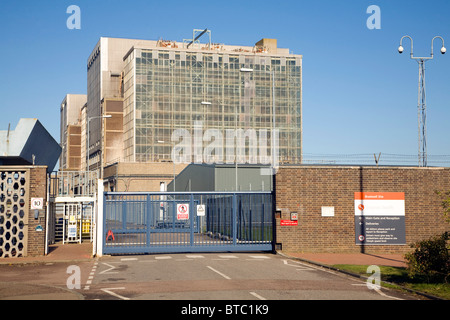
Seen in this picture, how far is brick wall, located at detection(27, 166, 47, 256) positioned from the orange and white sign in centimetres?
1456

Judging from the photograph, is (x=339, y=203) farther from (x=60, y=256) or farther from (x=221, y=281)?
(x=60, y=256)

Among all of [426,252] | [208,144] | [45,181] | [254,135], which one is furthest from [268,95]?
[426,252]

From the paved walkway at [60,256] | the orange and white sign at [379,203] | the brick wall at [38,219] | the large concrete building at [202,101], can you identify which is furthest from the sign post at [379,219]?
the large concrete building at [202,101]

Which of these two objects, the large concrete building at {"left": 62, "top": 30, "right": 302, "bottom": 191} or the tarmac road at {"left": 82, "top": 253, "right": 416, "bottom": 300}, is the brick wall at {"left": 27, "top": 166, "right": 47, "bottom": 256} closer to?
the tarmac road at {"left": 82, "top": 253, "right": 416, "bottom": 300}

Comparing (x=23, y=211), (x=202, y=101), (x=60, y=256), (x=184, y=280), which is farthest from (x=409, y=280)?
→ (x=202, y=101)

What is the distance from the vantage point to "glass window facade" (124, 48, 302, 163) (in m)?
105

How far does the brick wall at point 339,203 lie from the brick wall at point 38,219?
418 inches

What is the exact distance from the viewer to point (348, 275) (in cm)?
1792

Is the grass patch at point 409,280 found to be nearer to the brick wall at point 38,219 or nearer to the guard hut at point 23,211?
the brick wall at point 38,219

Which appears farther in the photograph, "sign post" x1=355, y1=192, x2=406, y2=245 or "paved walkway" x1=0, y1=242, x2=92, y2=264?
"sign post" x1=355, y1=192, x2=406, y2=245

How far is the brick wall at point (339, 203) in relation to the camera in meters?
25.5

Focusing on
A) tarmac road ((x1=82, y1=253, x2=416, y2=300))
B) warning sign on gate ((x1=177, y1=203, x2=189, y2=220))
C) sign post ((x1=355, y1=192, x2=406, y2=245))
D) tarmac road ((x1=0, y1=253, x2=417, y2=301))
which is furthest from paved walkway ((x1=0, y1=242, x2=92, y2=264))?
sign post ((x1=355, y1=192, x2=406, y2=245))

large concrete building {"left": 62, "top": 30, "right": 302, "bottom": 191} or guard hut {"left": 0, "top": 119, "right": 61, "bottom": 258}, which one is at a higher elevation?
large concrete building {"left": 62, "top": 30, "right": 302, "bottom": 191}

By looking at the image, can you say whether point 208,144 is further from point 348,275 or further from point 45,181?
point 348,275
